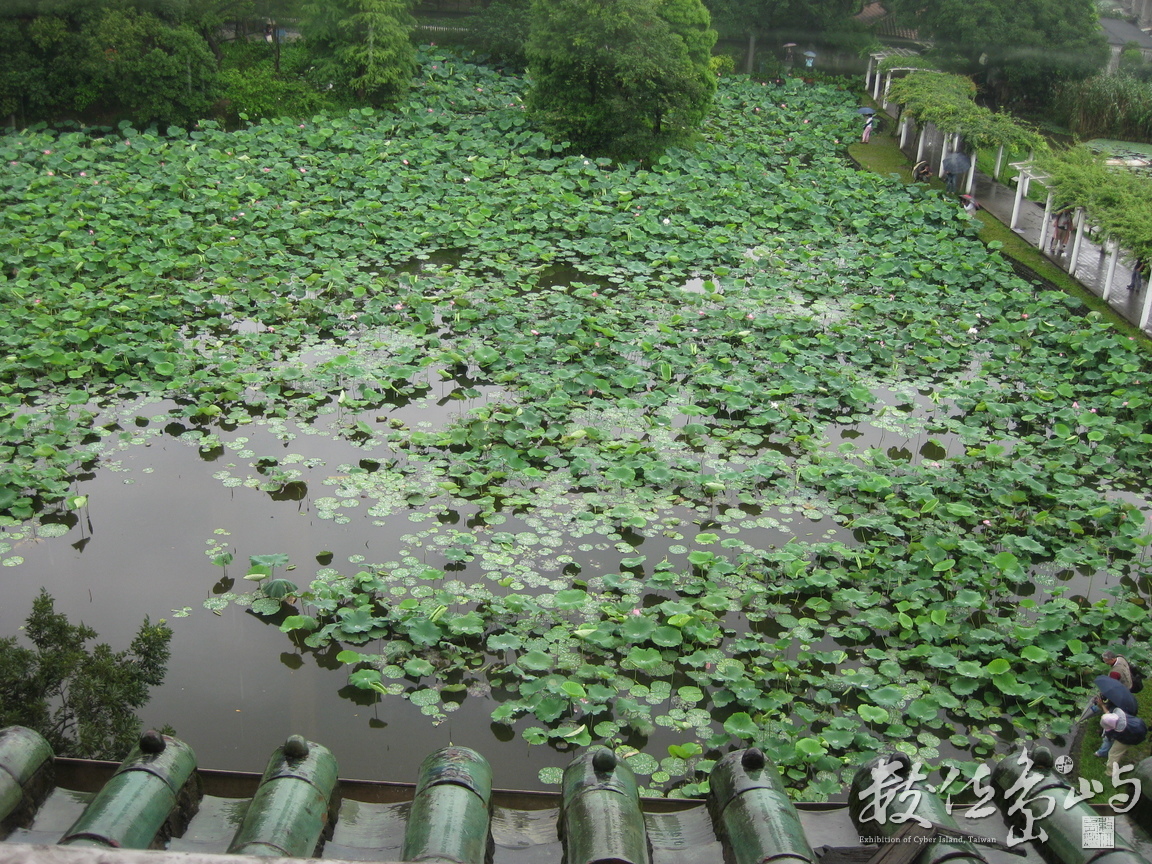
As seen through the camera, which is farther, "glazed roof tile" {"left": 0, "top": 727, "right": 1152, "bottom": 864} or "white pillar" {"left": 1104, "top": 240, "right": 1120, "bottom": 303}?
"white pillar" {"left": 1104, "top": 240, "right": 1120, "bottom": 303}

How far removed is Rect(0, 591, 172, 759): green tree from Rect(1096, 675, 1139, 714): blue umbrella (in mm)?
4592

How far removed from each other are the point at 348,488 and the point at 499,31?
43.8 ft

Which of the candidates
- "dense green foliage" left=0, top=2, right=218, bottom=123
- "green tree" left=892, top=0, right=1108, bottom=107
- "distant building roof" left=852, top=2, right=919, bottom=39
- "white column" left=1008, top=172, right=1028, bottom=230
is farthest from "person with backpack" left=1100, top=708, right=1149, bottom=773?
"distant building roof" left=852, top=2, right=919, bottom=39

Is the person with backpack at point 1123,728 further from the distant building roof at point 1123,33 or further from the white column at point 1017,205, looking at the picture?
the distant building roof at point 1123,33

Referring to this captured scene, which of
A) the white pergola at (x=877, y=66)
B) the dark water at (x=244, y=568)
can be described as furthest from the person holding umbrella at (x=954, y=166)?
the dark water at (x=244, y=568)

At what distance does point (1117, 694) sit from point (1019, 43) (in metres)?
15.8

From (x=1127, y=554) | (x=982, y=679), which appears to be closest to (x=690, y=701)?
(x=982, y=679)

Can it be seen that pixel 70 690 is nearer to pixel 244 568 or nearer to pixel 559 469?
pixel 244 568

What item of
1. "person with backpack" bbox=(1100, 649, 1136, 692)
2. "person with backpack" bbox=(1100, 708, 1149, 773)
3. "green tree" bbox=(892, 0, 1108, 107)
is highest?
"green tree" bbox=(892, 0, 1108, 107)

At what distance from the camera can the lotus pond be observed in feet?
16.8

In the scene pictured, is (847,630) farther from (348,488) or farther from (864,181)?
(864,181)

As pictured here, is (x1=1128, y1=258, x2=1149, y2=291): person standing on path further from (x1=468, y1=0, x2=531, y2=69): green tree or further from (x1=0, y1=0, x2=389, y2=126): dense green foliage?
(x1=468, y1=0, x2=531, y2=69): green tree

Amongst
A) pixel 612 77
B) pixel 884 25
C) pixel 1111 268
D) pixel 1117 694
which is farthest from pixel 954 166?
pixel 1117 694

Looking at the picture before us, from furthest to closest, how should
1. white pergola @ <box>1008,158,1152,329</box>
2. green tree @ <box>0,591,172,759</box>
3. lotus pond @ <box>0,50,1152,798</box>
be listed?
white pergola @ <box>1008,158,1152,329</box>, lotus pond @ <box>0,50,1152,798</box>, green tree @ <box>0,591,172,759</box>
